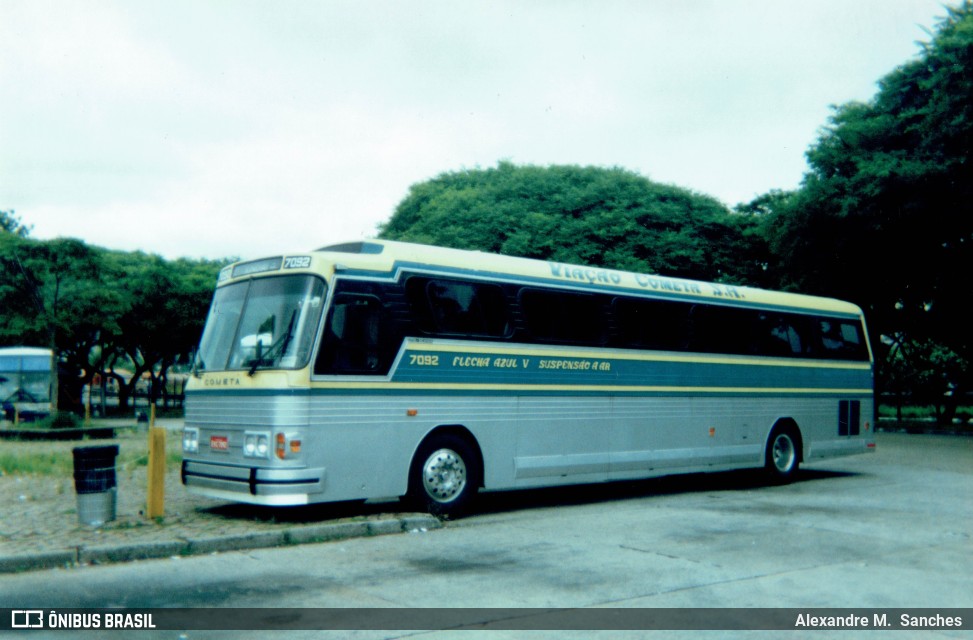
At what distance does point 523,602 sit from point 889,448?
1956 cm

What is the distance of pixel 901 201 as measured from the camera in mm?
24938

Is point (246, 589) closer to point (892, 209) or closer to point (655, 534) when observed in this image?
point (655, 534)

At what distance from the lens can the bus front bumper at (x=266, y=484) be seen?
9859 mm

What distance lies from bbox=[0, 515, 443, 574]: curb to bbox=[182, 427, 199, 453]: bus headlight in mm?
2012

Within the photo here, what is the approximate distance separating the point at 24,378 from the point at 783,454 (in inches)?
1342

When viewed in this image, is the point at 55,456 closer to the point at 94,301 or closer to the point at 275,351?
the point at 275,351

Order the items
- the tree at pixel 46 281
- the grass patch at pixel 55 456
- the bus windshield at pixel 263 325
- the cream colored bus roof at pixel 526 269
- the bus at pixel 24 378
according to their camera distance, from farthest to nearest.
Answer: the bus at pixel 24 378, the tree at pixel 46 281, the grass patch at pixel 55 456, the cream colored bus roof at pixel 526 269, the bus windshield at pixel 263 325

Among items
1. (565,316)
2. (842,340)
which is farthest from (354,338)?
(842,340)

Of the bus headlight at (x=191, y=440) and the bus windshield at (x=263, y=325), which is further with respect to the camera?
the bus headlight at (x=191, y=440)

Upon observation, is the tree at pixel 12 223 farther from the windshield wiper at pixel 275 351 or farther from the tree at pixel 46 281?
the windshield wiper at pixel 275 351

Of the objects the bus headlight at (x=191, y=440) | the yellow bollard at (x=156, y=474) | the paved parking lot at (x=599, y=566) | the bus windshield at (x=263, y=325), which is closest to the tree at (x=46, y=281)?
the bus headlight at (x=191, y=440)

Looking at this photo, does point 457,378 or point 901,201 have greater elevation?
point 901,201

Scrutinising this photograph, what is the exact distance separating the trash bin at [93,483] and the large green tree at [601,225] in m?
24.0

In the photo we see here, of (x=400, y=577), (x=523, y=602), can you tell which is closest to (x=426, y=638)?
(x=523, y=602)
